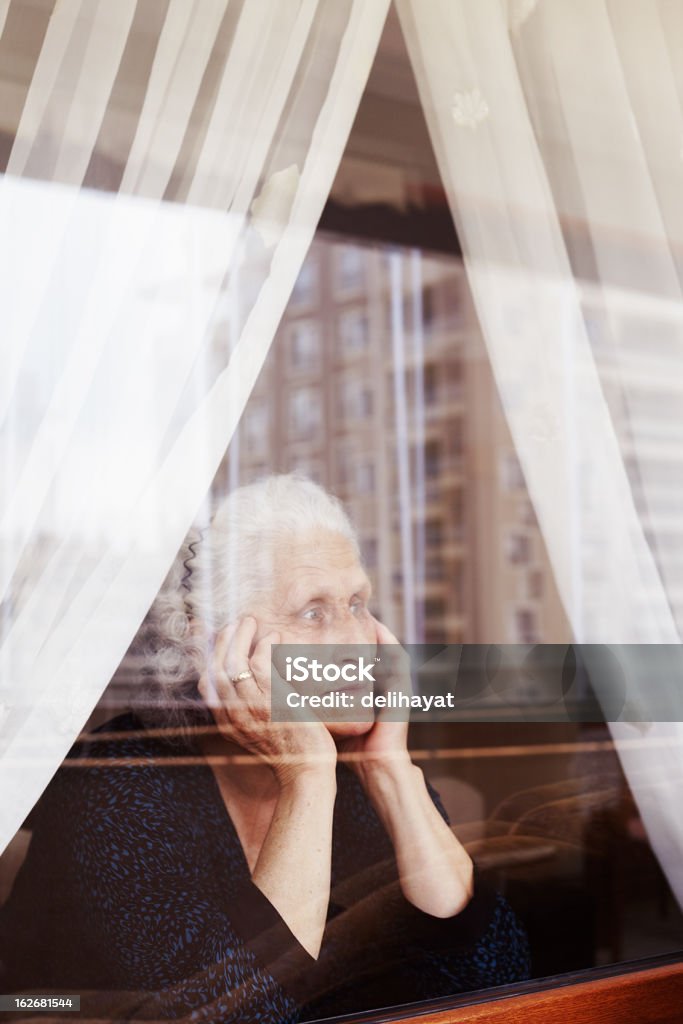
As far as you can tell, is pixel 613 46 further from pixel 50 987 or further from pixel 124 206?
pixel 50 987

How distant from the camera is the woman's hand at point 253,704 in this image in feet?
3.23

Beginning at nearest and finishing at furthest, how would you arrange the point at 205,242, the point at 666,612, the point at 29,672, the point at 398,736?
1. the point at 29,672
2. the point at 205,242
3. the point at 398,736
4. the point at 666,612

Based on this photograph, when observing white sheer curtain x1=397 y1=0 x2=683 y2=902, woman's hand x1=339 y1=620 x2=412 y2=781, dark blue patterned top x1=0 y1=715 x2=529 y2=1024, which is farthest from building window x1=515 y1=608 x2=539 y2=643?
dark blue patterned top x1=0 y1=715 x2=529 y2=1024

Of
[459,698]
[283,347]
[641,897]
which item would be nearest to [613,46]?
[283,347]

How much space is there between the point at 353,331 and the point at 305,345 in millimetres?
1283

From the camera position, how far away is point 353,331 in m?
3.28

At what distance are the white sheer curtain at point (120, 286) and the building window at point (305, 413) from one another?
52 centimetres

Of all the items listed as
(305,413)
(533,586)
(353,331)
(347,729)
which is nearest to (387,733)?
(347,729)

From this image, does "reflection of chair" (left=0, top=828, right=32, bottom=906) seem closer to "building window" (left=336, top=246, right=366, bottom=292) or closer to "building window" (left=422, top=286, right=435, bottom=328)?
"building window" (left=336, top=246, right=366, bottom=292)

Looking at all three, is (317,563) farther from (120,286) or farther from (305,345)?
(305,345)

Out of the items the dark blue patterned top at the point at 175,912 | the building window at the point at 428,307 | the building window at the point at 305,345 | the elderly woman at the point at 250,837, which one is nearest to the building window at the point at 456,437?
the building window at the point at 428,307

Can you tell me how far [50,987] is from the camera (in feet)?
2.93

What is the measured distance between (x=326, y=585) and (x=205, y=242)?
0.39 meters

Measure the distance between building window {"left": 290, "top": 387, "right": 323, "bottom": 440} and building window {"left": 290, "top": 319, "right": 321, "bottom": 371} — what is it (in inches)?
2.9
